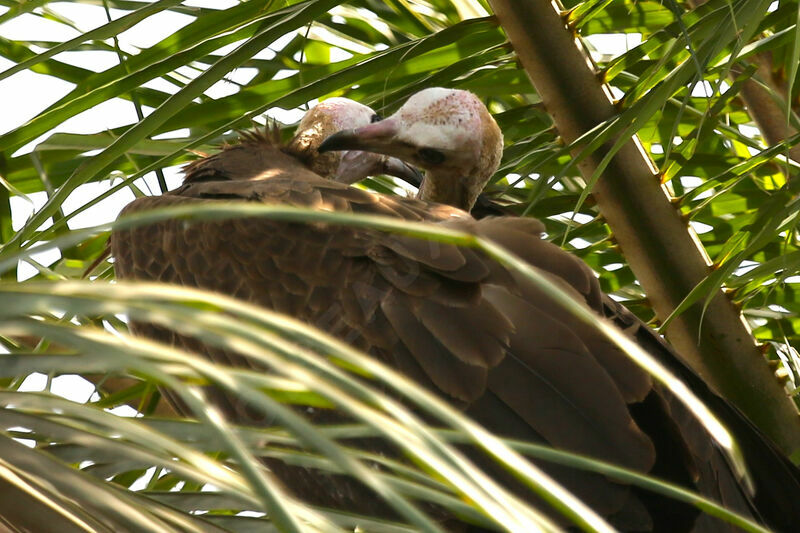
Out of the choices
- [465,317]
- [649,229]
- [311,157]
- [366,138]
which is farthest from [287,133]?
[465,317]

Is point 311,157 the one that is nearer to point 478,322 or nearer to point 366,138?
point 366,138

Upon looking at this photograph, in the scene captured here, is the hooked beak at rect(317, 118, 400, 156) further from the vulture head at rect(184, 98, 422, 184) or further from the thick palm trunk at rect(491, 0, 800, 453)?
the thick palm trunk at rect(491, 0, 800, 453)

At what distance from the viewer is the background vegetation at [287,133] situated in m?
0.55

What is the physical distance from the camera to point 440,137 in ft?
8.27

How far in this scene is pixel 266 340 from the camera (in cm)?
54

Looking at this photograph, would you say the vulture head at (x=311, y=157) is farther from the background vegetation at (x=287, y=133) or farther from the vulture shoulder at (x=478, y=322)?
the vulture shoulder at (x=478, y=322)

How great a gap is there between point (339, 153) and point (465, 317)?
41.9 inches

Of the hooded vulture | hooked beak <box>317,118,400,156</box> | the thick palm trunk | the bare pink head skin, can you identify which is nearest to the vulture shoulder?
the hooded vulture

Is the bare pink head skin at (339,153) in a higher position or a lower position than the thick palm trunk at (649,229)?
higher

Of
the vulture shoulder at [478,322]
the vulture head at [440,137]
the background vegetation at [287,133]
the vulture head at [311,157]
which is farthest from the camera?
the vulture head at [311,157]

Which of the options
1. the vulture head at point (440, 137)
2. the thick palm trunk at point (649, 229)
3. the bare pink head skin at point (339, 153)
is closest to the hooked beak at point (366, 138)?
the vulture head at point (440, 137)

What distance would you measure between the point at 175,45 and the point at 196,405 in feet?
6.17

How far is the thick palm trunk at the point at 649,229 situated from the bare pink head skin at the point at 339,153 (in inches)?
19.9

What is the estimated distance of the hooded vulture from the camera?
5.82ft
